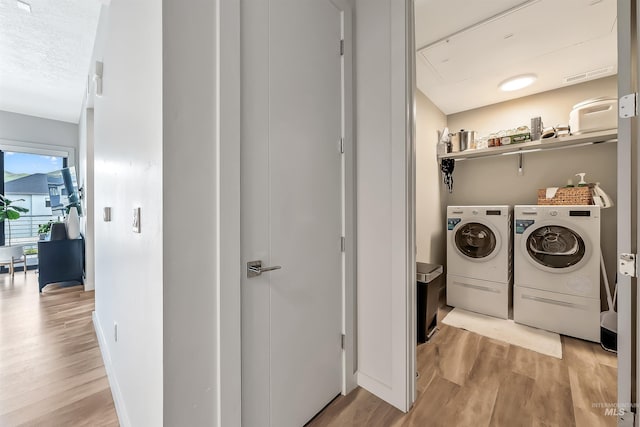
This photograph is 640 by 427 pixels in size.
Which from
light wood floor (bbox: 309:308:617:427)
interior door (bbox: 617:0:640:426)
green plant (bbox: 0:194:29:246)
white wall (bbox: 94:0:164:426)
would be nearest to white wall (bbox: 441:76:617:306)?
light wood floor (bbox: 309:308:617:427)

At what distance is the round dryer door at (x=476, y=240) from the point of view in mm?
2877

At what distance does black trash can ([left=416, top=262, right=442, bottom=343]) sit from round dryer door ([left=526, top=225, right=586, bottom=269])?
3.52 ft

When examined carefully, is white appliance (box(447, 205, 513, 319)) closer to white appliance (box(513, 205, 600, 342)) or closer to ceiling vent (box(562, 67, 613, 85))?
white appliance (box(513, 205, 600, 342))

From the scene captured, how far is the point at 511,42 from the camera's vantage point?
7.05 ft

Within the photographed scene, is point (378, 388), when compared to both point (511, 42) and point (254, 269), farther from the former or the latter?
point (511, 42)

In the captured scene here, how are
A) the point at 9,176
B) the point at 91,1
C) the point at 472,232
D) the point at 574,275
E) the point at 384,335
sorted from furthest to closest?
the point at 9,176, the point at 472,232, the point at 574,275, the point at 91,1, the point at 384,335

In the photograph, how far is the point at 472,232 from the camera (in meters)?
3.04

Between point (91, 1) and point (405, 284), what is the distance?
9.96 ft

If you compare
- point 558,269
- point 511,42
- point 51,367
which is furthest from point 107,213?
point 558,269

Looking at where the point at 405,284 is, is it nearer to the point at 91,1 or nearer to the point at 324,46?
the point at 324,46

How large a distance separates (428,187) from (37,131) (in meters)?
6.17

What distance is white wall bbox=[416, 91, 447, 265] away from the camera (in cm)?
296

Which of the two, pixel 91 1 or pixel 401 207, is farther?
pixel 91 1

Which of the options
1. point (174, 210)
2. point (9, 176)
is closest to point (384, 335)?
point (174, 210)
